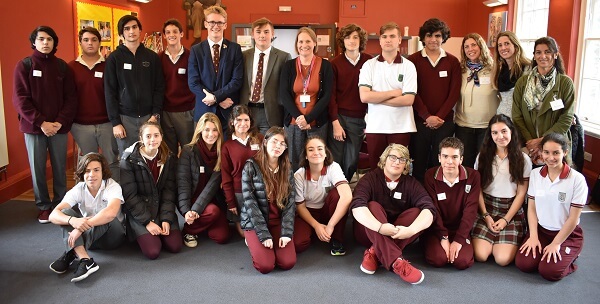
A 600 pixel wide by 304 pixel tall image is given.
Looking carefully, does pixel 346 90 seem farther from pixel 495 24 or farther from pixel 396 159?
pixel 495 24

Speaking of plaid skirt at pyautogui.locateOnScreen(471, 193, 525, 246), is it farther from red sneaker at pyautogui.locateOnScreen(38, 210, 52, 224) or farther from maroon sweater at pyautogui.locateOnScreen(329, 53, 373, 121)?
red sneaker at pyautogui.locateOnScreen(38, 210, 52, 224)

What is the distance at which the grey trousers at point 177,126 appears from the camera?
4.41 m

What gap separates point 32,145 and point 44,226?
0.63 metres

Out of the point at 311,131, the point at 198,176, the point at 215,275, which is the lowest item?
the point at 215,275

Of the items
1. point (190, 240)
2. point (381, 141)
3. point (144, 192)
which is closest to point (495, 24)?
point (381, 141)

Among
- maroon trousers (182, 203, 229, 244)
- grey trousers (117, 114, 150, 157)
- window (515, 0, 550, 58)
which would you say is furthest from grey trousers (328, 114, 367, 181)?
window (515, 0, 550, 58)

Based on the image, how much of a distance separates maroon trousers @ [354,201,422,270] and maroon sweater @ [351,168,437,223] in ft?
0.26

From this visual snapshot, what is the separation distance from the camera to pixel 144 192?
3.63 m

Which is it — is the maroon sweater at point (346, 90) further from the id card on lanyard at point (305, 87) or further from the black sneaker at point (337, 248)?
the black sneaker at point (337, 248)

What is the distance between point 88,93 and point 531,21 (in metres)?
5.70

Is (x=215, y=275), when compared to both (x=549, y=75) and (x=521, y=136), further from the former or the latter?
(x=549, y=75)

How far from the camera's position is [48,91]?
13.4ft

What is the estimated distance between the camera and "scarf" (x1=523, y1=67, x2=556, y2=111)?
12.2ft

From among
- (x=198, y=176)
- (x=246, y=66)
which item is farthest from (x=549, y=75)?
(x=198, y=176)
